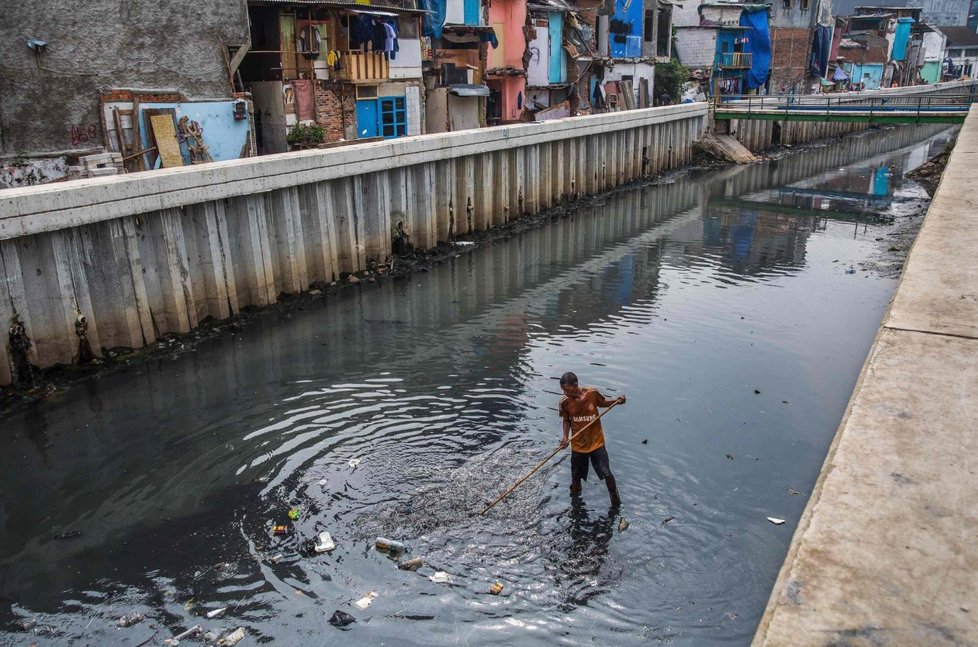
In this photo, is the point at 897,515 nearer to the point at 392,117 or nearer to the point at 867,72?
the point at 392,117

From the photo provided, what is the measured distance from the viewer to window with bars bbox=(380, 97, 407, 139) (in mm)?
27812

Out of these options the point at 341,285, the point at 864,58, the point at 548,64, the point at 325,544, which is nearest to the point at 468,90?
the point at 548,64

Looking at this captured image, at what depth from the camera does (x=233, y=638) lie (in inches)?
282

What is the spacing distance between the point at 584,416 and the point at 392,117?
21493mm

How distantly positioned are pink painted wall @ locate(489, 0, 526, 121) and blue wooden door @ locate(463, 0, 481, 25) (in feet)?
7.66

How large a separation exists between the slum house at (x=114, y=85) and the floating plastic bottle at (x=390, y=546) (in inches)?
501

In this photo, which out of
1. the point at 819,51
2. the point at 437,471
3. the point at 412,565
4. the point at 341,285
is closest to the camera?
the point at 412,565

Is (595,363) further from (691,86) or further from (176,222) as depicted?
(691,86)

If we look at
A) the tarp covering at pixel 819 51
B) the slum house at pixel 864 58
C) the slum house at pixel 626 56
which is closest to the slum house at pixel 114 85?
the slum house at pixel 626 56

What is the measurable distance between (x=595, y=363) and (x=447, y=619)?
6762 mm

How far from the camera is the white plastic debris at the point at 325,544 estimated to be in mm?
8359

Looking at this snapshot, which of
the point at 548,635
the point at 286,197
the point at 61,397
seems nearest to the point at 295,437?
the point at 61,397

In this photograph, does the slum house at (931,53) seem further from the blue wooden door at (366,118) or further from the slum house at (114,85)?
the slum house at (114,85)

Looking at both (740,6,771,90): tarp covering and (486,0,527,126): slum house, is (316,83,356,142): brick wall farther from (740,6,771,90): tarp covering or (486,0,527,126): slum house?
(740,6,771,90): tarp covering
